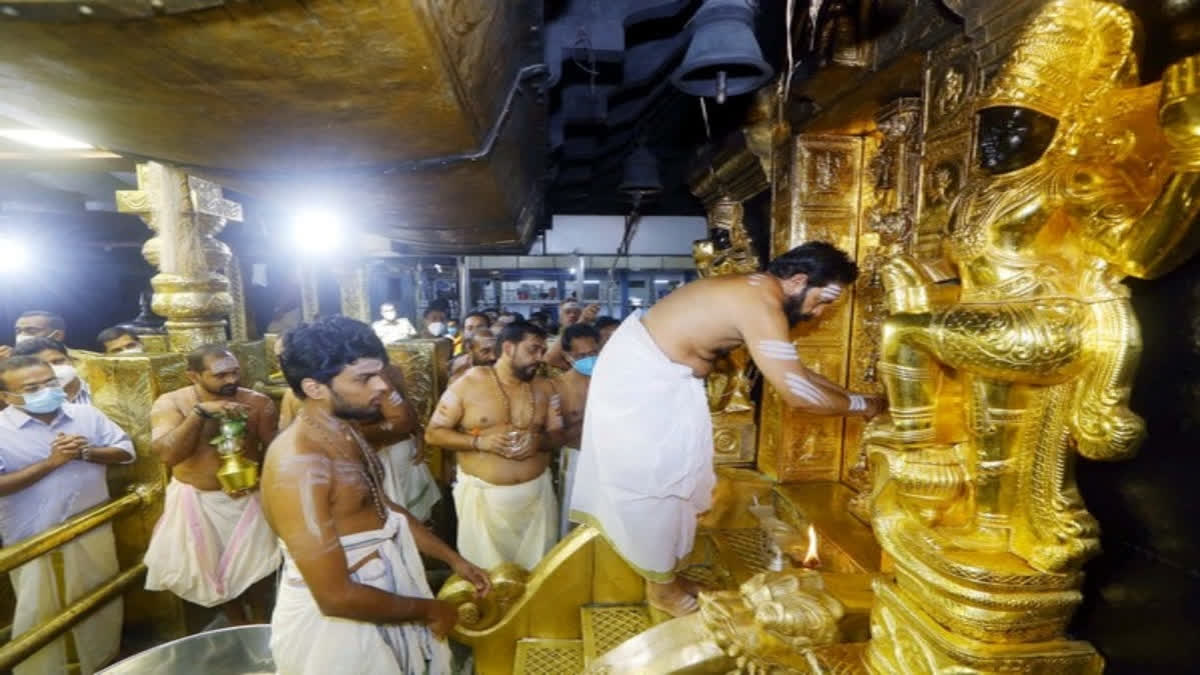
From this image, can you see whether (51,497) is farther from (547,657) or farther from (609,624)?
(609,624)

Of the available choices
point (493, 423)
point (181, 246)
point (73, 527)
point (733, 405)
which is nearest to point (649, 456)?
point (733, 405)

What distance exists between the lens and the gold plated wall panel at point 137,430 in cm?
414

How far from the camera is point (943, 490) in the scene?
1.27 metres

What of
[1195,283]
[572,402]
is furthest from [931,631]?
[572,402]

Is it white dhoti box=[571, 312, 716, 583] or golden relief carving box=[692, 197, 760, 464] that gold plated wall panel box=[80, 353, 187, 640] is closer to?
white dhoti box=[571, 312, 716, 583]

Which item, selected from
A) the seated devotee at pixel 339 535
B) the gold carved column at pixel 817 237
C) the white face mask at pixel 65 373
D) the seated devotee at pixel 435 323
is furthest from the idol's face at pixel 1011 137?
the seated devotee at pixel 435 323

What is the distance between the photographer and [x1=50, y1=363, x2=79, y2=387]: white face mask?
461 centimetres

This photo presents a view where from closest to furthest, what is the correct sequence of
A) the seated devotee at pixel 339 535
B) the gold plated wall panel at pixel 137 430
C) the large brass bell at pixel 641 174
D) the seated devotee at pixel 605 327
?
the seated devotee at pixel 339 535 → the gold plated wall panel at pixel 137 430 → the large brass bell at pixel 641 174 → the seated devotee at pixel 605 327

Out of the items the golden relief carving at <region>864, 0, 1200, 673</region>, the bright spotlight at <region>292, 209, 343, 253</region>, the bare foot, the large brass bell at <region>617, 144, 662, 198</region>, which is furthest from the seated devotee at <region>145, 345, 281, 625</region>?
the large brass bell at <region>617, 144, 662, 198</region>

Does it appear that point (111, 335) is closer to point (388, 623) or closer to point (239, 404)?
point (239, 404)

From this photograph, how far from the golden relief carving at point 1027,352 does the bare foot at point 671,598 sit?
1272mm

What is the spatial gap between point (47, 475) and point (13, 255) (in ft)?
31.3

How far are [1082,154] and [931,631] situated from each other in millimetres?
1139

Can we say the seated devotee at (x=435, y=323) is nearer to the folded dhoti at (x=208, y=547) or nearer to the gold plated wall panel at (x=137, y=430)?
the gold plated wall panel at (x=137, y=430)
